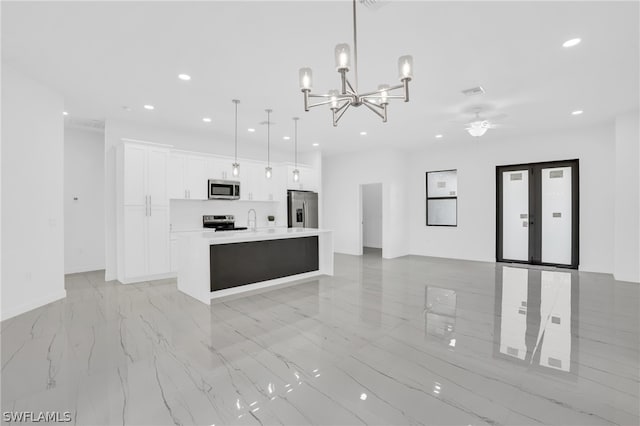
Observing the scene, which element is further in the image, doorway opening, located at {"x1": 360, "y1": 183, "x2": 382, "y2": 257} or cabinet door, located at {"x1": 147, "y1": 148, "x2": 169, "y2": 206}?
doorway opening, located at {"x1": 360, "y1": 183, "x2": 382, "y2": 257}

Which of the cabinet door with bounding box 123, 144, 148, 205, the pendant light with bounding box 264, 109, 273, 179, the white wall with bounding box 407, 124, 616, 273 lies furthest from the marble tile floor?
the white wall with bounding box 407, 124, 616, 273

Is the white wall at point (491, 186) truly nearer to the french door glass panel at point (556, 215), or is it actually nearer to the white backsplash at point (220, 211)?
the french door glass panel at point (556, 215)

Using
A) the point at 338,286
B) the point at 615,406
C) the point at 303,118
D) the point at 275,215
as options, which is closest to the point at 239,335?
the point at 338,286

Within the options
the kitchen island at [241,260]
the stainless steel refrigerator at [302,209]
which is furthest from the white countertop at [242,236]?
the stainless steel refrigerator at [302,209]

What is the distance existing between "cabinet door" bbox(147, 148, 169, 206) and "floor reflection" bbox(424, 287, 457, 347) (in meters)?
4.98

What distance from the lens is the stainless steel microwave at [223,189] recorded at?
650 cm

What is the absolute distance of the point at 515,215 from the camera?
23.6ft

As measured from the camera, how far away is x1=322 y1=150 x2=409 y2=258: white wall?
825 cm

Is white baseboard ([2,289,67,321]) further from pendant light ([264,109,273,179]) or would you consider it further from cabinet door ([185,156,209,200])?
pendant light ([264,109,273,179])

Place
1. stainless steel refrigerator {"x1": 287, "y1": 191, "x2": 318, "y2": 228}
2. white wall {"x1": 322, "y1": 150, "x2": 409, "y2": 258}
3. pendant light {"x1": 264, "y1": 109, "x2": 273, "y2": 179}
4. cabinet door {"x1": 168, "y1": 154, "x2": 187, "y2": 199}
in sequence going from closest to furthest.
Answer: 1. pendant light {"x1": 264, "y1": 109, "x2": 273, "y2": 179}
2. cabinet door {"x1": 168, "y1": 154, "x2": 187, "y2": 199}
3. stainless steel refrigerator {"x1": 287, "y1": 191, "x2": 318, "y2": 228}
4. white wall {"x1": 322, "y1": 150, "x2": 409, "y2": 258}

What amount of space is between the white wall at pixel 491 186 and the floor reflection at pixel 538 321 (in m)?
1.37

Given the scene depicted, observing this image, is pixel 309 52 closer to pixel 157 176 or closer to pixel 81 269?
pixel 157 176

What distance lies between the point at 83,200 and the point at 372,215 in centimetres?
783

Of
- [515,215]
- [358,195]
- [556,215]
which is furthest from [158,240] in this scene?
[556,215]
